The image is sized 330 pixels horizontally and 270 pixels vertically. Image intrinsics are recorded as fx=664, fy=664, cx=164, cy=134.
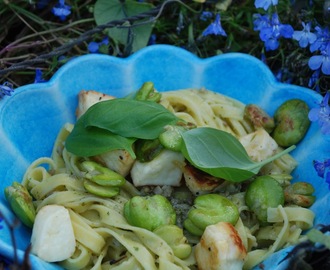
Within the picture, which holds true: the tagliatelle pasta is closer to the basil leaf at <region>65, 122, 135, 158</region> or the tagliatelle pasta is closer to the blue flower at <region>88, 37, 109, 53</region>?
the basil leaf at <region>65, 122, 135, 158</region>

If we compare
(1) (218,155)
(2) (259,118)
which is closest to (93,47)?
(2) (259,118)

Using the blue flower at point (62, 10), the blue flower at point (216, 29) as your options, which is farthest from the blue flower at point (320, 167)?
the blue flower at point (62, 10)

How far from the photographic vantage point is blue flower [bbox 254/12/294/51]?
2.73 m

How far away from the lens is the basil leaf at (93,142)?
2305 millimetres

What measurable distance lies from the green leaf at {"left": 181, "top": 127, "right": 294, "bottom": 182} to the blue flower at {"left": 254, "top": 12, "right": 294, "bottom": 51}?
0.55 meters

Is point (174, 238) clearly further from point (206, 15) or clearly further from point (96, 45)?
point (206, 15)

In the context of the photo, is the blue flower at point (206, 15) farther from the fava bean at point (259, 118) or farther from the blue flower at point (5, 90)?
the blue flower at point (5, 90)

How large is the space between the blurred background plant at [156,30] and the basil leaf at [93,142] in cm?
43

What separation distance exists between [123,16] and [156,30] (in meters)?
0.19

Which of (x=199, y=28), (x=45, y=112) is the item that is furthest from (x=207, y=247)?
(x=199, y=28)

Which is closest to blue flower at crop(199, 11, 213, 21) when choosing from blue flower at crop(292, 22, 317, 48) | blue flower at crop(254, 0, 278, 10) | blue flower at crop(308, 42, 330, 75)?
blue flower at crop(254, 0, 278, 10)

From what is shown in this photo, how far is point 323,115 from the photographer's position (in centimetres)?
245

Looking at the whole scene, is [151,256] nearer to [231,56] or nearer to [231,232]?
[231,232]

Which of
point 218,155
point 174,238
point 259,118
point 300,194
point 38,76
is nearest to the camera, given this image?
point 174,238
